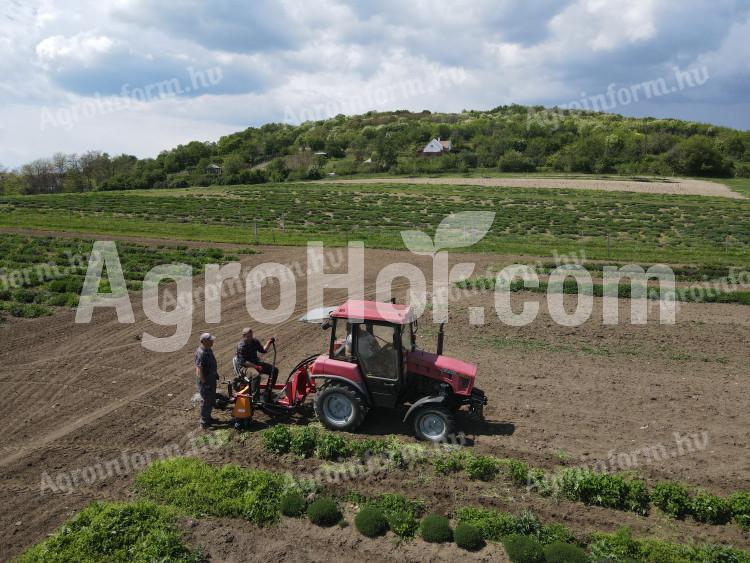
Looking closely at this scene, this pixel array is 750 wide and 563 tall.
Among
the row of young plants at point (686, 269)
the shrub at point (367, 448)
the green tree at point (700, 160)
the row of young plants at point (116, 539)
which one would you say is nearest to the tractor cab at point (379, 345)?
the shrub at point (367, 448)

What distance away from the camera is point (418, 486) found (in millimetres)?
8508

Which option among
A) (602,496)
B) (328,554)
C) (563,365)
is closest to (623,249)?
(563,365)

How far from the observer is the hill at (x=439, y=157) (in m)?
86.2

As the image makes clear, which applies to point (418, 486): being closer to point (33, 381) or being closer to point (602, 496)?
point (602, 496)

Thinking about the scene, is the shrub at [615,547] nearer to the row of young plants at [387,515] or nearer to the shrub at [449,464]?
the row of young plants at [387,515]

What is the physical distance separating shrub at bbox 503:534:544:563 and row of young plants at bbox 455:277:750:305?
13.5 metres

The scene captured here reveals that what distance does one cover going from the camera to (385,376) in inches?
390

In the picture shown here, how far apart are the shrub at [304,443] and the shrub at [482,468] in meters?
2.53

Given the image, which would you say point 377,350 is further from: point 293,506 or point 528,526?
point 528,526

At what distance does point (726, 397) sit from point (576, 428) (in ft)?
12.6

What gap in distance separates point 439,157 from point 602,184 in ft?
111

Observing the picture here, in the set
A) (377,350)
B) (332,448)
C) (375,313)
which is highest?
(375,313)

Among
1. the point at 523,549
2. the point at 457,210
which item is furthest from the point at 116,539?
the point at 457,210

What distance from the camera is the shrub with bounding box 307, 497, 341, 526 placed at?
7770 millimetres
